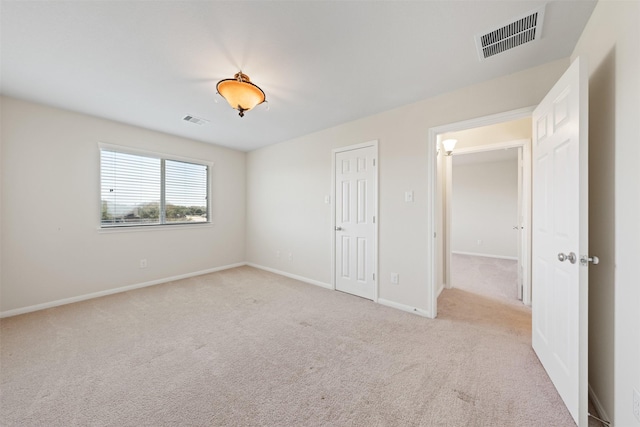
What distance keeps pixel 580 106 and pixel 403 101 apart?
1671 millimetres

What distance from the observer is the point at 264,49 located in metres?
1.83

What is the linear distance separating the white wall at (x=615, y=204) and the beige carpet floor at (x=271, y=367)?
37cm

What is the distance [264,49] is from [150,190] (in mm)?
3168

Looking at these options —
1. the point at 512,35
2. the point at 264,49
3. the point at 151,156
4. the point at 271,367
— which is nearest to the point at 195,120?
the point at 151,156

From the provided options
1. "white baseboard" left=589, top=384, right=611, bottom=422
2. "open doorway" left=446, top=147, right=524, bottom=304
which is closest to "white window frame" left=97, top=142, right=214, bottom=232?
"white baseboard" left=589, top=384, right=611, bottom=422

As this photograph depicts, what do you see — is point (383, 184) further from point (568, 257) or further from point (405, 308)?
point (568, 257)

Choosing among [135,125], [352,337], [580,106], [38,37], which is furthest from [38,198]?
[580,106]

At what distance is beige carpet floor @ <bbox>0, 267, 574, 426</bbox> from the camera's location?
4.56 feet

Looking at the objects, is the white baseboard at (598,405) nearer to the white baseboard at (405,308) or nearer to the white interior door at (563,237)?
the white interior door at (563,237)

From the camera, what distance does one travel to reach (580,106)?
1.30 meters

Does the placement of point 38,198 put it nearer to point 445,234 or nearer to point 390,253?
point 390,253

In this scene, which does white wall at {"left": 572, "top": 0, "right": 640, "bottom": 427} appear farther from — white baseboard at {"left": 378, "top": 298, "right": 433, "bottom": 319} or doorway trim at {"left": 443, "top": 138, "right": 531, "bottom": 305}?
doorway trim at {"left": 443, "top": 138, "right": 531, "bottom": 305}

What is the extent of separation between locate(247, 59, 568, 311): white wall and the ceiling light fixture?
164cm

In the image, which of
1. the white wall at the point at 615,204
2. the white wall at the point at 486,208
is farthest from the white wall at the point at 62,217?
the white wall at the point at 486,208
